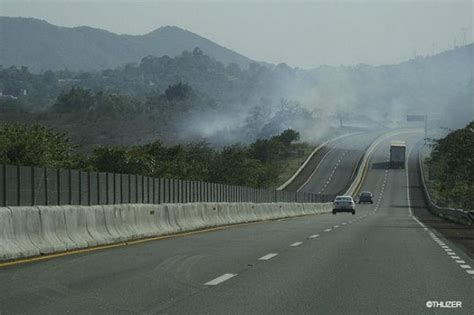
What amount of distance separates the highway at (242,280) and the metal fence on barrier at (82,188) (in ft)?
7.89

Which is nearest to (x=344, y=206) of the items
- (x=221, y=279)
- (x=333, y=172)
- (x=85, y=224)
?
(x=85, y=224)

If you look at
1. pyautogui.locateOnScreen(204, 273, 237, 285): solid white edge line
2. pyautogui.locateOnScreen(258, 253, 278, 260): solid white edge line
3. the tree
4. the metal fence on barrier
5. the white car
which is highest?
the tree

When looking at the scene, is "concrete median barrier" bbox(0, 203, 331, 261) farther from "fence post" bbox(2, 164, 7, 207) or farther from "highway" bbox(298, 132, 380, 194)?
"highway" bbox(298, 132, 380, 194)

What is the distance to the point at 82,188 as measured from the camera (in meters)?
27.6

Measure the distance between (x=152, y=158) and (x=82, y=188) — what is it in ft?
249

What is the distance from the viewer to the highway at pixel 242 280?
39.8ft

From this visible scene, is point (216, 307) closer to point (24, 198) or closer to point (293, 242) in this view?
point (24, 198)

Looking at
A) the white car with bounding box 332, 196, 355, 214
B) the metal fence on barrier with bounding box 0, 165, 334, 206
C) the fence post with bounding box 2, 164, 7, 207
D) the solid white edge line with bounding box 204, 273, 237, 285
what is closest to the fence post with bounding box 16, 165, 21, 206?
the metal fence on barrier with bounding box 0, 165, 334, 206

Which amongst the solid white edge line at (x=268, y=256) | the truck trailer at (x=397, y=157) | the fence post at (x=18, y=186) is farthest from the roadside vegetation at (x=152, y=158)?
the solid white edge line at (x=268, y=256)

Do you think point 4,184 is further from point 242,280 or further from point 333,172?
point 333,172

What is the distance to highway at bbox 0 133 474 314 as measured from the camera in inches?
477

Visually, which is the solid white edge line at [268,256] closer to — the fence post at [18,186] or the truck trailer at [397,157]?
the fence post at [18,186]

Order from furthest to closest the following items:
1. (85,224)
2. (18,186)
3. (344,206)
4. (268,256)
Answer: (344,206), (85,224), (18,186), (268,256)

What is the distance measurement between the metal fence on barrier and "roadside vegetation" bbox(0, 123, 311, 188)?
1069 inches
